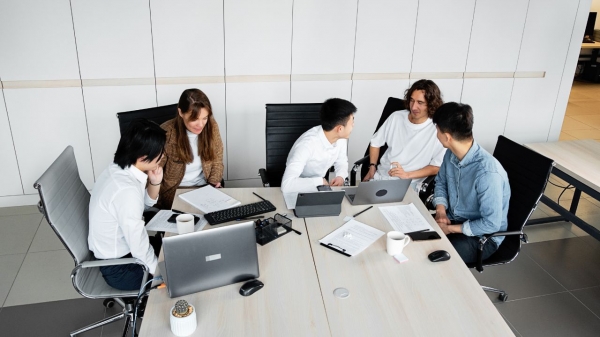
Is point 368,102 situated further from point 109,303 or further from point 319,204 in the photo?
point 109,303

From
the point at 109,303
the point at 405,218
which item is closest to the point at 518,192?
the point at 405,218

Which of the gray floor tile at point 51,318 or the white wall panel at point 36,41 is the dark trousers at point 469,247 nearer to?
the gray floor tile at point 51,318

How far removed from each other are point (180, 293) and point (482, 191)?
5.96ft

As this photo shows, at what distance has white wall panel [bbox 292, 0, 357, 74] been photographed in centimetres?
442

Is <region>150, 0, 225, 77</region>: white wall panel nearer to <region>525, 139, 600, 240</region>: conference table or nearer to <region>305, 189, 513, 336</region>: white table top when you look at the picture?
<region>305, 189, 513, 336</region>: white table top

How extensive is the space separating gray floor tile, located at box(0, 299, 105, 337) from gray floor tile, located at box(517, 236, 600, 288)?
11.0ft

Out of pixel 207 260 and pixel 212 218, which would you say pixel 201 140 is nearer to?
pixel 212 218

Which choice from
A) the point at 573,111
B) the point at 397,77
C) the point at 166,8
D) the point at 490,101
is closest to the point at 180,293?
the point at 166,8

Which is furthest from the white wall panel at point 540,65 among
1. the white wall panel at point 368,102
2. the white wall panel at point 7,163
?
the white wall panel at point 7,163

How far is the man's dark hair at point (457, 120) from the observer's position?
2.83m

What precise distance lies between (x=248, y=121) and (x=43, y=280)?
7.28 ft

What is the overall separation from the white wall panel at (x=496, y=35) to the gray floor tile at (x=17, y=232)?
4.44 metres

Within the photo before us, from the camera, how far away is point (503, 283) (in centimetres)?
359

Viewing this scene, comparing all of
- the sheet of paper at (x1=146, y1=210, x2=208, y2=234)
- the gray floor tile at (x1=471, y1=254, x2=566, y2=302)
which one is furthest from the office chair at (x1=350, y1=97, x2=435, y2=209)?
the sheet of paper at (x1=146, y1=210, x2=208, y2=234)
